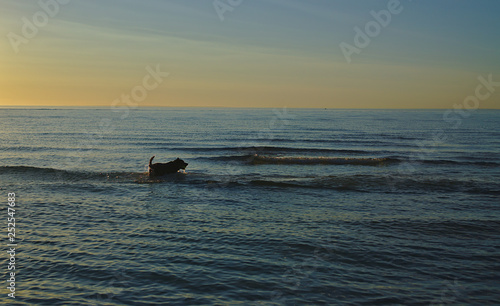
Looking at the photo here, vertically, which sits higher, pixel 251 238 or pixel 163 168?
pixel 163 168

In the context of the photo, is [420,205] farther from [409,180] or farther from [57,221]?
[57,221]

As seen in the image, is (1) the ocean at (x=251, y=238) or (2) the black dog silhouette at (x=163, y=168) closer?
(1) the ocean at (x=251, y=238)

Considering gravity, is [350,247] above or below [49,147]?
below

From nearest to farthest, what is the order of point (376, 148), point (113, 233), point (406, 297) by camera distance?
point (406, 297) → point (113, 233) → point (376, 148)

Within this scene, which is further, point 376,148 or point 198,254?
point 376,148

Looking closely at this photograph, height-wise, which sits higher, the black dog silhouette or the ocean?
the black dog silhouette

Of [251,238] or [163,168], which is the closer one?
[251,238]

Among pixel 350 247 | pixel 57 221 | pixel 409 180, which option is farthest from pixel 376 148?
pixel 57 221

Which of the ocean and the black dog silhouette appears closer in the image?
the ocean

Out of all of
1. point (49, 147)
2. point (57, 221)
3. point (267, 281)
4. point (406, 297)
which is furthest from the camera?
point (49, 147)

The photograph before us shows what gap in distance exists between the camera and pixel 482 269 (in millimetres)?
9977

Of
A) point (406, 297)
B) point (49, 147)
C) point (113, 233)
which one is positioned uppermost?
point (49, 147)

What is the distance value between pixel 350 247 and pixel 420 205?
288 inches

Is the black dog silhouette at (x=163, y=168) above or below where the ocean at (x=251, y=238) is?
above
